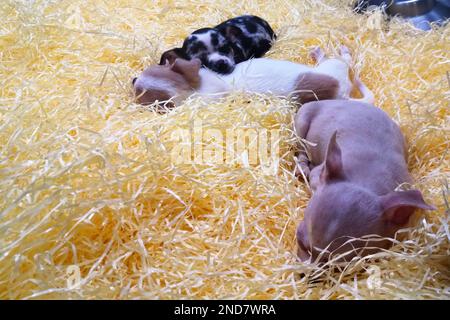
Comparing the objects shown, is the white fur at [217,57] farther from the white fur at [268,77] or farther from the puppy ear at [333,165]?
the puppy ear at [333,165]

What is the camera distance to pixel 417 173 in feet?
6.59

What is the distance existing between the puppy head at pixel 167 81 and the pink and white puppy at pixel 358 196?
971 millimetres

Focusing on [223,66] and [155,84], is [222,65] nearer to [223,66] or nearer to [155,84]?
[223,66]

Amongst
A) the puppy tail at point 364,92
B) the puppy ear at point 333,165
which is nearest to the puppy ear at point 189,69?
the puppy tail at point 364,92

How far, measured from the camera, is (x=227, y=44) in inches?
113

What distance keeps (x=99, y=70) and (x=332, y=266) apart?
185 cm

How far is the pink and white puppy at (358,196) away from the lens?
1498mm

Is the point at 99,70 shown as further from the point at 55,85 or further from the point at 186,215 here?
the point at 186,215

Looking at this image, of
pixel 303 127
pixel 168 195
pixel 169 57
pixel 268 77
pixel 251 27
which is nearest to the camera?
pixel 168 195

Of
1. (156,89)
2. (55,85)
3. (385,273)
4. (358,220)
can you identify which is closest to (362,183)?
(358,220)

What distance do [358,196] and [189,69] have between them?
1416 mm

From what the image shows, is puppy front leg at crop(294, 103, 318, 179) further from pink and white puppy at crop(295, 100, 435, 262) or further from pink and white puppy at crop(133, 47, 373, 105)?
pink and white puppy at crop(133, 47, 373, 105)

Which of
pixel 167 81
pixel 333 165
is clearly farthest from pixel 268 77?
pixel 333 165
